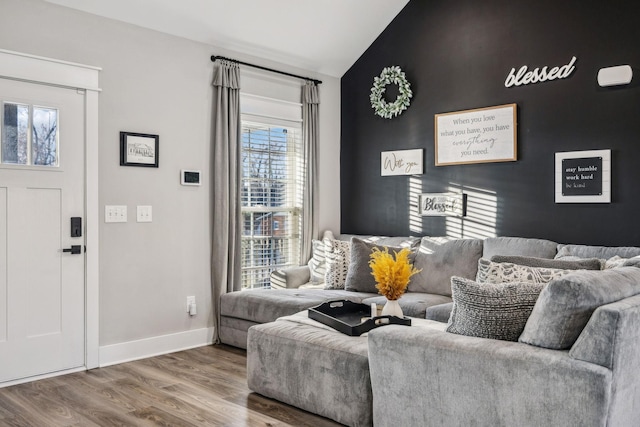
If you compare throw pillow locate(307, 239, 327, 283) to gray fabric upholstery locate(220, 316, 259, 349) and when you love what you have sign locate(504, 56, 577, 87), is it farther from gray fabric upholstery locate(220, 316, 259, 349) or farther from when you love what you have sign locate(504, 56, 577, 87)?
when you love what you have sign locate(504, 56, 577, 87)

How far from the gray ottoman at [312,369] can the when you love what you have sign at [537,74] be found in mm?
2729

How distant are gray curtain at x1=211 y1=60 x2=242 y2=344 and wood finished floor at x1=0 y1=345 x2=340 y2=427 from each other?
86 centimetres

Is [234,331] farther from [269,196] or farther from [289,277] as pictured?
[269,196]

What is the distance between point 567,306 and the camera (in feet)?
7.13

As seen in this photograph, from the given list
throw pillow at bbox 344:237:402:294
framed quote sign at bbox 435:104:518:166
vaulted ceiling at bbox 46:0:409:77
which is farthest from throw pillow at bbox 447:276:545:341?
vaulted ceiling at bbox 46:0:409:77

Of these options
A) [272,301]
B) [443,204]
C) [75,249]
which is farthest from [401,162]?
[75,249]

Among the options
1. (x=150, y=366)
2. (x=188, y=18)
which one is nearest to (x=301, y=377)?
(x=150, y=366)

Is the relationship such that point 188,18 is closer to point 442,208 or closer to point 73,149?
point 73,149

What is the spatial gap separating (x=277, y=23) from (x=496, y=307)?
11.6ft

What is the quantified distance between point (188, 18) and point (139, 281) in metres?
2.14

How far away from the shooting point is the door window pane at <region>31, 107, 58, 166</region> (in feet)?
12.7

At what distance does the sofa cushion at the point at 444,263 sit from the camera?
4.61 meters

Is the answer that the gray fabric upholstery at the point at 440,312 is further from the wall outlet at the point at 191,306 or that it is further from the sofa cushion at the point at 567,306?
the wall outlet at the point at 191,306

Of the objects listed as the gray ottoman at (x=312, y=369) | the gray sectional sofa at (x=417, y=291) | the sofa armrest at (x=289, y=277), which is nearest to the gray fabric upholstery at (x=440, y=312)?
the gray sectional sofa at (x=417, y=291)
